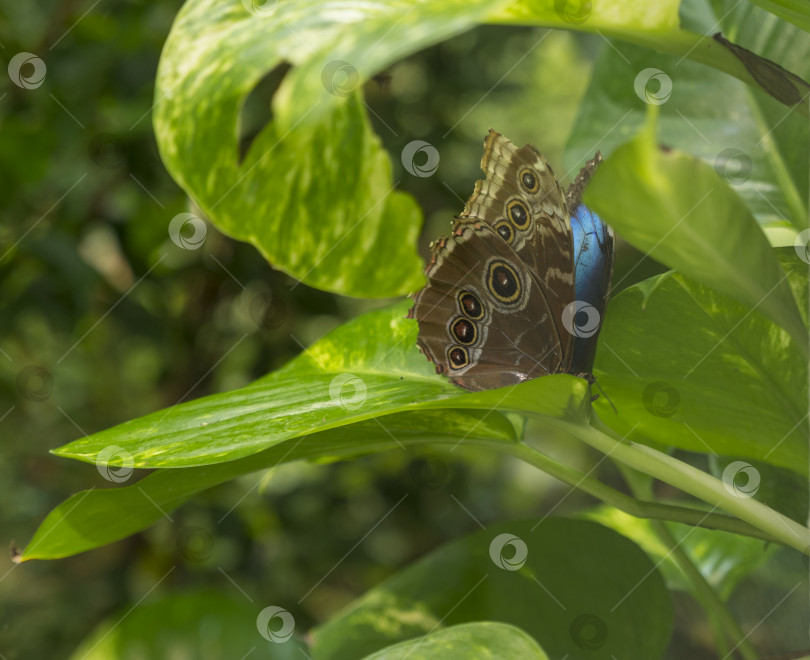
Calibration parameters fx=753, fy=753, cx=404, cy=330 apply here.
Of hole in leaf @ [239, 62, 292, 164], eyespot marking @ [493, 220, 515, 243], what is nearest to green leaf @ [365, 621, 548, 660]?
eyespot marking @ [493, 220, 515, 243]

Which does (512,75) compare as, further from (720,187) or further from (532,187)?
(720,187)

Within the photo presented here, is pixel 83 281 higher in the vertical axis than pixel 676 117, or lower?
lower

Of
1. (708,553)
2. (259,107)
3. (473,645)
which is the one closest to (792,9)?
(473,645)

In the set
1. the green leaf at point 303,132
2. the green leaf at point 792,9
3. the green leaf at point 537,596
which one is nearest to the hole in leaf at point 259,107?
the green leaf at point 303,132

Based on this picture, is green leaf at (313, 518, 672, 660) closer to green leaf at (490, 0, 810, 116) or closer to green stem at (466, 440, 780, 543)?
green stem at (466, 440, 780, 543)

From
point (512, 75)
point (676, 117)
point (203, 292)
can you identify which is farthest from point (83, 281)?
point (512, 75)

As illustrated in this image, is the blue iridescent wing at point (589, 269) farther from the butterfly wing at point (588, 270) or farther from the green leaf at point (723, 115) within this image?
the green leaf at point (723, 115)
